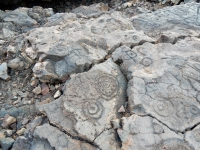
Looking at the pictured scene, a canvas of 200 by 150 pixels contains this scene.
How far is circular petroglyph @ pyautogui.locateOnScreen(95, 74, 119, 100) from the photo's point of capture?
2027 millimetres

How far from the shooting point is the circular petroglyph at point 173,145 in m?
1.68

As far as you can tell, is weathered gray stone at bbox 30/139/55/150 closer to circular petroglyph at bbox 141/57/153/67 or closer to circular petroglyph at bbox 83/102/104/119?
circular petroglyph at bbox 83/102/104/119

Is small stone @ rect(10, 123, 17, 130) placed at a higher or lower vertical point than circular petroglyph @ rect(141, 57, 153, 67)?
lower

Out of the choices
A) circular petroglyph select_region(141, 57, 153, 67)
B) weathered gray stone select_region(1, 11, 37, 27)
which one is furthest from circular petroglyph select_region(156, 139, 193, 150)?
weathered gray stone select_region(1, 11, 37, 27)

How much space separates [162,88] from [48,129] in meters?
0.97

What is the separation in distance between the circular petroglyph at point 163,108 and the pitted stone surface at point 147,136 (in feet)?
0.31

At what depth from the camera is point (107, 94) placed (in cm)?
203

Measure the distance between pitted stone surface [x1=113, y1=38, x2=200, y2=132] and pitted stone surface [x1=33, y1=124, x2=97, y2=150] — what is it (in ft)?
1.57

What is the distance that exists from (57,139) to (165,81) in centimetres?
100

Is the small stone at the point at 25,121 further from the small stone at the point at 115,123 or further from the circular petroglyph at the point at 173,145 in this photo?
the circular petroglyph at the point at 173,145

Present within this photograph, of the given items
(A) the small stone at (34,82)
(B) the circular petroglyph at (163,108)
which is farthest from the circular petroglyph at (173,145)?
(A) the small stone at (34,82)

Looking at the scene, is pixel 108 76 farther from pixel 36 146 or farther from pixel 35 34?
pixel 35 34

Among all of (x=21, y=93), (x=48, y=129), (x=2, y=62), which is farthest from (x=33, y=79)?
(x=48, y=129)

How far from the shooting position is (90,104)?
1.94 m
